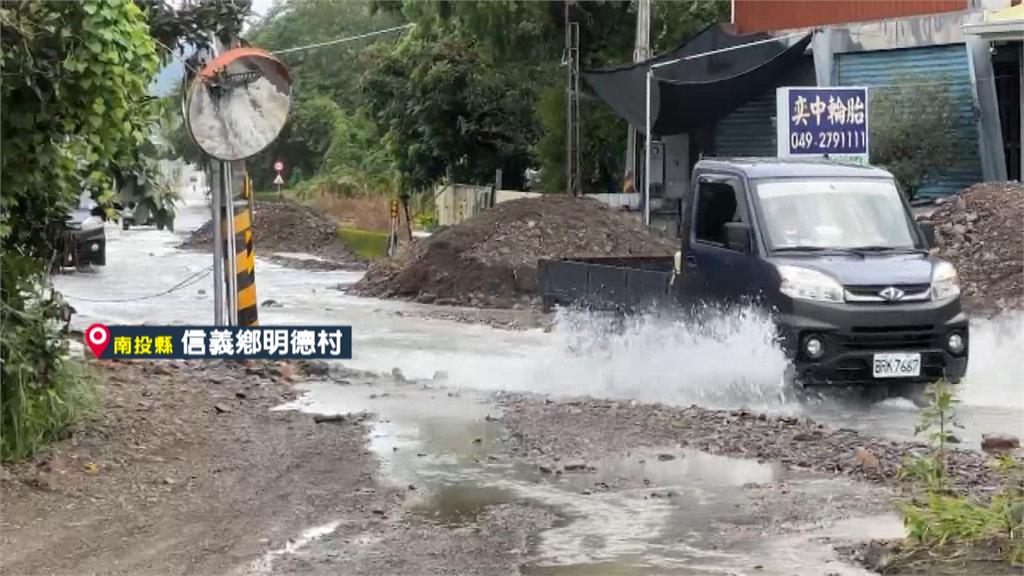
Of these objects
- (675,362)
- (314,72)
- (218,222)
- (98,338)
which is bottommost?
(675,362)

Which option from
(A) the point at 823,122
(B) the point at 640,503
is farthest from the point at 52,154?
(A) the point at 823,122

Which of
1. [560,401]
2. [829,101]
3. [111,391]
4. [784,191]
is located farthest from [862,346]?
[829,101]

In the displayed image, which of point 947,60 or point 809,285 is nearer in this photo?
point 809,285

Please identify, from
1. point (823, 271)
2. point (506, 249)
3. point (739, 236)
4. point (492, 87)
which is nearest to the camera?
point (823, 271)

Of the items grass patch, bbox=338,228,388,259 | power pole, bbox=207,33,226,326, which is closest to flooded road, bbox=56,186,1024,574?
power pole, bbox=207,33,226,326

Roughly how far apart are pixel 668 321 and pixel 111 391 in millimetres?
4893

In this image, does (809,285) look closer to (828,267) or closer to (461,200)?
(828,267)

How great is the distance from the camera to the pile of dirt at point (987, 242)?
19.5m

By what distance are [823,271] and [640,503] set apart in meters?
3.79

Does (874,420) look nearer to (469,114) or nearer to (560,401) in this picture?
(560,401)

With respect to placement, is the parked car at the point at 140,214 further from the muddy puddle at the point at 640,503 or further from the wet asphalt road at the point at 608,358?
the wet asphalt road at the point at 608,358

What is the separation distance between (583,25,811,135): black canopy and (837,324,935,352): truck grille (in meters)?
16.5

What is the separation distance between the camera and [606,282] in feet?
46.0

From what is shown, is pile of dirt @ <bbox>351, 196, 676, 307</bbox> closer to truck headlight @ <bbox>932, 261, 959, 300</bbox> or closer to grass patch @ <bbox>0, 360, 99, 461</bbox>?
truck headlight @ <bbox>932, 261, 959, 300</bbox>
